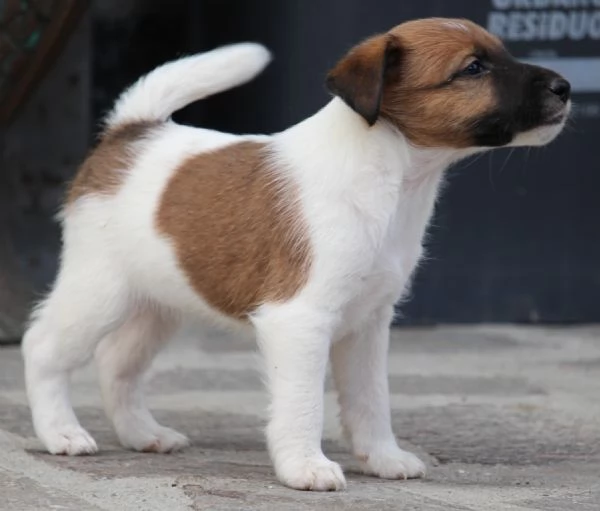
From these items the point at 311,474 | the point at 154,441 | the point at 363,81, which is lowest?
the point at 154,441

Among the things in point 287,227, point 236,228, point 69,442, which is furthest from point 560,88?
point 69,442

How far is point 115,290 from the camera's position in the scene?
522 centimetres

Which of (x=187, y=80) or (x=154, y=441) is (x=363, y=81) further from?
(x=154, y=441)

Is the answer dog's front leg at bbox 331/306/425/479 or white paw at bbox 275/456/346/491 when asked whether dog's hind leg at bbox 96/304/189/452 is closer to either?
dog's front leg at bbox 331/306/425/479

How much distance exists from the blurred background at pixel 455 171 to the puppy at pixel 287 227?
6.78ft

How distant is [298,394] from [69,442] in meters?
0.93

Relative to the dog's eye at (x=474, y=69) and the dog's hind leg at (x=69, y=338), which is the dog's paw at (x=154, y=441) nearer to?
the dog's hind leg at (x=69, y=338)

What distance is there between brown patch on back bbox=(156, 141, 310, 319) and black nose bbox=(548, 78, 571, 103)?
88cm

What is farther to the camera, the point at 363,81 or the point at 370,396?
the point at 370,396

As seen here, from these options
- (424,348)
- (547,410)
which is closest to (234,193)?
(547,410)

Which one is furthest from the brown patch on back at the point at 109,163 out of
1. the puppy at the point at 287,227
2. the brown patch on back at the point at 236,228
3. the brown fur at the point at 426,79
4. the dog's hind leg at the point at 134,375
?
the brown fur at the point at 426,79

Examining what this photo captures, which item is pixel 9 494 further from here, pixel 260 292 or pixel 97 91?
pixel 97 91

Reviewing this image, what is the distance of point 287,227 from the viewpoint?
15.8ft

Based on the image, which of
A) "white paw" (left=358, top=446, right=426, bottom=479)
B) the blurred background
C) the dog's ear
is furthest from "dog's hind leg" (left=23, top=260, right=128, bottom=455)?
the blurred background
